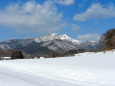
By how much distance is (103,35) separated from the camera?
59.6 metres

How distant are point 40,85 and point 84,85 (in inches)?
103

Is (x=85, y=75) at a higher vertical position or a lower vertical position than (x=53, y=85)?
higher

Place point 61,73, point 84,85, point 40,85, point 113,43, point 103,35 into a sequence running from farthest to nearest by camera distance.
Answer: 1. point 103,35
2. point 113,43
3. point 61,73
4. point 84,85
5. point 40,85

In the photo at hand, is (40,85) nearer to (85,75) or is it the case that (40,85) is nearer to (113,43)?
(85,75)

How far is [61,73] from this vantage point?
1519 centimetres

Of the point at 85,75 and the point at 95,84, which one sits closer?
the point at 95,84

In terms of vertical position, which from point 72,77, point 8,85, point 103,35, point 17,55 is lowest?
point 8,85

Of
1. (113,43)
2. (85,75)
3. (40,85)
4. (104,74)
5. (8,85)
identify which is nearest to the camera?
(8,85)

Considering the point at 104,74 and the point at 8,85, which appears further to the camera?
the point at 104,74

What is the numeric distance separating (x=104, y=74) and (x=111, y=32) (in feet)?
167

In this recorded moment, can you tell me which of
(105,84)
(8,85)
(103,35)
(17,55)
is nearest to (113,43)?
(103,35)

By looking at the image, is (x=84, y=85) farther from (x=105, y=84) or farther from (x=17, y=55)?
(x=17, y=55)

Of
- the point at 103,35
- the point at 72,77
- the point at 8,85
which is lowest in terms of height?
the point at 8,85

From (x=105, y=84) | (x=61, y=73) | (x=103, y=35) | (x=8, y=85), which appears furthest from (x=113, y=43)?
(x=8, y=85)
